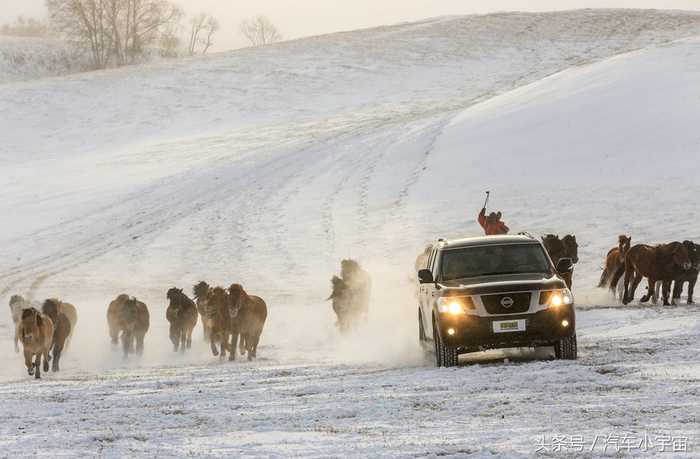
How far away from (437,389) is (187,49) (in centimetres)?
14269

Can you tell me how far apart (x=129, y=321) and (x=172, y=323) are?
32.3 inches

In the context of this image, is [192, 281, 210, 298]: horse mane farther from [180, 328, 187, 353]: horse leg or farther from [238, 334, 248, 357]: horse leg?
[238, 334, 248, 357]: horse leg

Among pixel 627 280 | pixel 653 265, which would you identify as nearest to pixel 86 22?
pixel 627 280

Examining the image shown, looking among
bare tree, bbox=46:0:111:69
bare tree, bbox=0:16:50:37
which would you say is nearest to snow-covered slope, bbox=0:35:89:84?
bare tree, bbox=46:0:111:69

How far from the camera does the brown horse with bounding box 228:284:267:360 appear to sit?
19.5 metres

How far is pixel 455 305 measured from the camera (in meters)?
14.1

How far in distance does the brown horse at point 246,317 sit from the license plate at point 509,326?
21.6 ft

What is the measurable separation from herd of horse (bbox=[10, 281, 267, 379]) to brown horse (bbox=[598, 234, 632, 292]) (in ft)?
26.9

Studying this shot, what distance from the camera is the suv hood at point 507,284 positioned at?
550 inches

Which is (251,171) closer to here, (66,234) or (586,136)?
(66,234)

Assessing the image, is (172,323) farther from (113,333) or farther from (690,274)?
(690,274)

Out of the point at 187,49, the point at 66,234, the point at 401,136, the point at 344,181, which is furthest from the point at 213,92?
the point at 187,49

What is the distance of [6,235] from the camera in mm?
37656

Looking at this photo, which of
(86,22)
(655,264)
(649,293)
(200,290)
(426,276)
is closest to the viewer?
(426,276)
